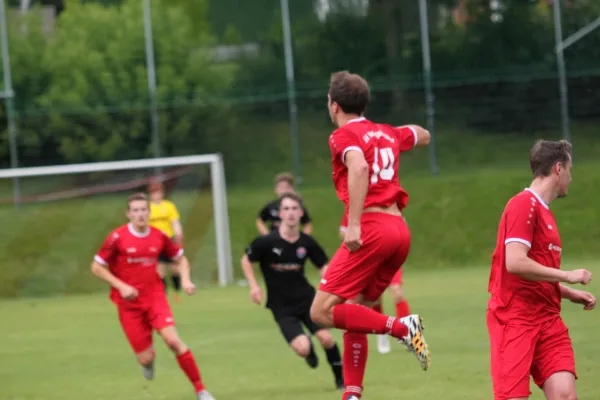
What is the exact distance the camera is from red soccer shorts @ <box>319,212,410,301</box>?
705cm

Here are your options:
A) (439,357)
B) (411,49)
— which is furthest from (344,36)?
(439,357)

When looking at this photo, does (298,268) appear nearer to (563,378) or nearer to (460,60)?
(563,378)

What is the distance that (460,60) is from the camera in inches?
1045

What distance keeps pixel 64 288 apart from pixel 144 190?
2.49 metres

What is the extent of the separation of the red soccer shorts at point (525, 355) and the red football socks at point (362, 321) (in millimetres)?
1205

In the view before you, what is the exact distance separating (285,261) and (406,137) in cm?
310

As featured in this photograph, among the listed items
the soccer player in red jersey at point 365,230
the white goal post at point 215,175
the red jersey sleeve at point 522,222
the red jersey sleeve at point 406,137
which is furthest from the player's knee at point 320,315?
the white goal post at point 215,175

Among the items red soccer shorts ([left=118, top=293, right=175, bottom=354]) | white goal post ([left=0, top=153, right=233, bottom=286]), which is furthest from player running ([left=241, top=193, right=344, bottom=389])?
white goal post ([left=0, top=153, right=233, bottom=286])

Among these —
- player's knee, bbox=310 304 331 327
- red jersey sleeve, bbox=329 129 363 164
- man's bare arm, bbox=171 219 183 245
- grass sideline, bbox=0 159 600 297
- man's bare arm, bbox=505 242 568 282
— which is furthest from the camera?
grass sideline, bbox=0 159 600 297

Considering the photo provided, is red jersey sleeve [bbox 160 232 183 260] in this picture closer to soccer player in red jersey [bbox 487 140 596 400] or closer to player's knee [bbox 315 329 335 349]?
player's knee [bbox 315 329 335 349]

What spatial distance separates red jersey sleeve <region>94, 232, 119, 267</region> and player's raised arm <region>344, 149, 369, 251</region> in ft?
11.1

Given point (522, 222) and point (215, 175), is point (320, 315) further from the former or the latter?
point (215, 175)

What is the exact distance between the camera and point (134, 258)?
9727mm

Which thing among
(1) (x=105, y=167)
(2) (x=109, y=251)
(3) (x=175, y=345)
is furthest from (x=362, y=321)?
(1) (x=105, y=167)
